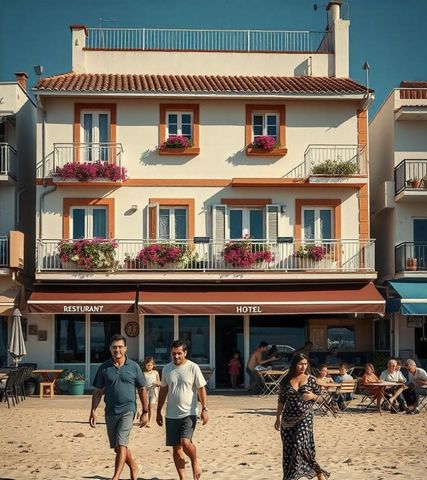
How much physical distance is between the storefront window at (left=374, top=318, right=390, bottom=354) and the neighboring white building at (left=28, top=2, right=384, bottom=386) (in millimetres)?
446

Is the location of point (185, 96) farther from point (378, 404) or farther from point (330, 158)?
point (378, 404)

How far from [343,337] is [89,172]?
9667mm

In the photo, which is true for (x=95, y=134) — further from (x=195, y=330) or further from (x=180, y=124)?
(x=195, y=330)

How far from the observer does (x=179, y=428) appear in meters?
11.8

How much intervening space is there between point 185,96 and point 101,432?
573 inches

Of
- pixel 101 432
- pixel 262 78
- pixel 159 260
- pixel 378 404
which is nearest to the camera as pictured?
pixel 101 432

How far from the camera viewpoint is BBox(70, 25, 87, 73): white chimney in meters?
33.0

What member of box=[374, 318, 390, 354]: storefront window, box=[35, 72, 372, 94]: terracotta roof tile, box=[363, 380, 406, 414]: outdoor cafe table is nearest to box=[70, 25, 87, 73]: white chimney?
box=[35, 72, 372, 94]: terracotta roof tile

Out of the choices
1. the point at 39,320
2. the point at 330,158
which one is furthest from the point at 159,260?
the point at 330,158

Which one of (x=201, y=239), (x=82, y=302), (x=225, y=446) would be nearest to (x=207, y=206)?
(x=201, y=239)

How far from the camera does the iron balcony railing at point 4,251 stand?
3009 centimetres

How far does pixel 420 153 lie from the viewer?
1249 inches

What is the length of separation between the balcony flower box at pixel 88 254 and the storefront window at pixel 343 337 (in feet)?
24.3

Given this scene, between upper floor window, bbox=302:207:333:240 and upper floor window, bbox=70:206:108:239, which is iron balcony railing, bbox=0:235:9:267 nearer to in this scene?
upper floor window, bbox=70:206:108:239
